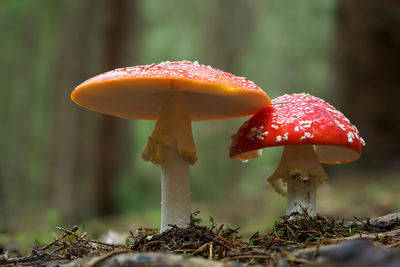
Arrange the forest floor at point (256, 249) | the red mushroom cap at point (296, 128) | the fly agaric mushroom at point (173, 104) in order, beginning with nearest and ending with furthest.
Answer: the forest floor at point (256, 249), the fly agaric mushroom at point (173, 104), the red mushroom cap at point (296, 128)

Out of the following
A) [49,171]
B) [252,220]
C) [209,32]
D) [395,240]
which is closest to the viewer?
[395,240]

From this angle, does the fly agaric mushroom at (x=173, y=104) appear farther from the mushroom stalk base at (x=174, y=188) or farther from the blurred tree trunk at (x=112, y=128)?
the blurred tree trunk at (x=112, y=128)

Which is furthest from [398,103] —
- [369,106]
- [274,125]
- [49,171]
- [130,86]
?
[49,171]

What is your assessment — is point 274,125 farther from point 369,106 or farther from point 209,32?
point 209,32

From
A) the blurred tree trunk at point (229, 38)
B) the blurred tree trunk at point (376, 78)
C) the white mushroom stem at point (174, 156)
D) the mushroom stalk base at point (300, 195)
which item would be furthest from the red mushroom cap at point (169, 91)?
the blurred tree trunk at point (229, 38)

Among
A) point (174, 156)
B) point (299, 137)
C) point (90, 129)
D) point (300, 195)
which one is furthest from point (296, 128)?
point (90, 129)

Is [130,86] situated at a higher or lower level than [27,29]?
lower

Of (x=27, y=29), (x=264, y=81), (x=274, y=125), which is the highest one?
(x=27, y=29)
